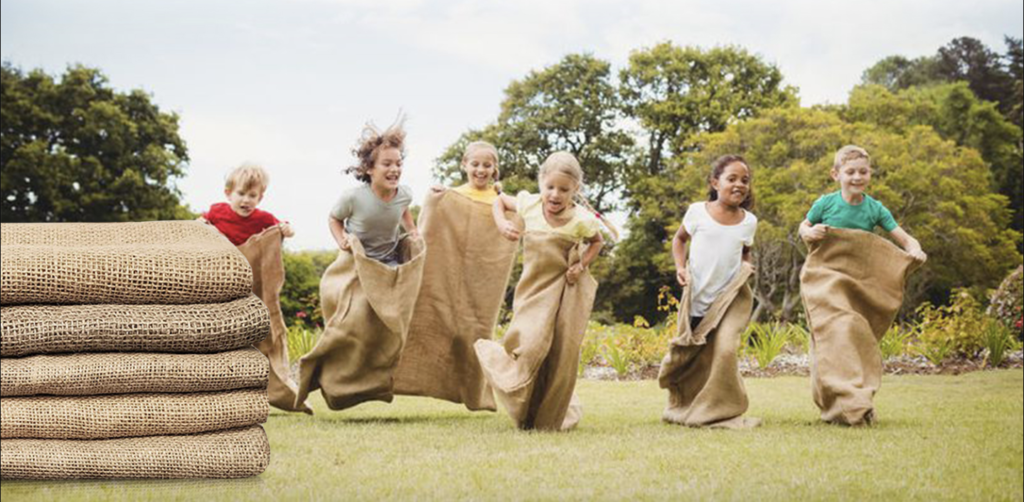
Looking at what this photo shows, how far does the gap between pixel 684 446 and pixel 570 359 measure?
2.98 feet

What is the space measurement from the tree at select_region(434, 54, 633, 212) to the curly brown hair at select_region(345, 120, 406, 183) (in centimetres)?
1878

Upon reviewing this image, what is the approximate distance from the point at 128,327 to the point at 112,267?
0.20 metres

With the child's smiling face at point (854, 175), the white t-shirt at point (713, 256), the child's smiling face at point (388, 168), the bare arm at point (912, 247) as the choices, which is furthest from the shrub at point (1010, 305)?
the child's smiling face at point (388, 168)

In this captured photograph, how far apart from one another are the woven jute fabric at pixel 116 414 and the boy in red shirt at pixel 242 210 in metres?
3.08

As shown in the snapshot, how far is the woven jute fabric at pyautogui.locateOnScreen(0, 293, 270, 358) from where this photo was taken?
3219 millimetres

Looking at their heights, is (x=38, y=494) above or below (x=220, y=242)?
below

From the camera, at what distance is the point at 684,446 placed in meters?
5.66

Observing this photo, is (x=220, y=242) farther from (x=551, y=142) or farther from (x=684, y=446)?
(x=551, y=142)

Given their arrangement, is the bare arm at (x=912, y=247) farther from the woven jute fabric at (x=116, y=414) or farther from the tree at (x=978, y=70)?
the tree at (x=978, y=70)

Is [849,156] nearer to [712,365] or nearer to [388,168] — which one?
[712,365]

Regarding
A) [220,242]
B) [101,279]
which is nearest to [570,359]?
[220,242]

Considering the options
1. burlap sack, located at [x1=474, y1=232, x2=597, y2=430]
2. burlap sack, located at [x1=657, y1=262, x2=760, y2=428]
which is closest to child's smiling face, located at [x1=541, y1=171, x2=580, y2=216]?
burlap sack, located at [x1=474, y1=232, x2=597, y2=430]

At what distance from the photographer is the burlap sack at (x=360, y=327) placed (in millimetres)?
6293

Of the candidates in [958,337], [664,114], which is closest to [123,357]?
[958,337]
